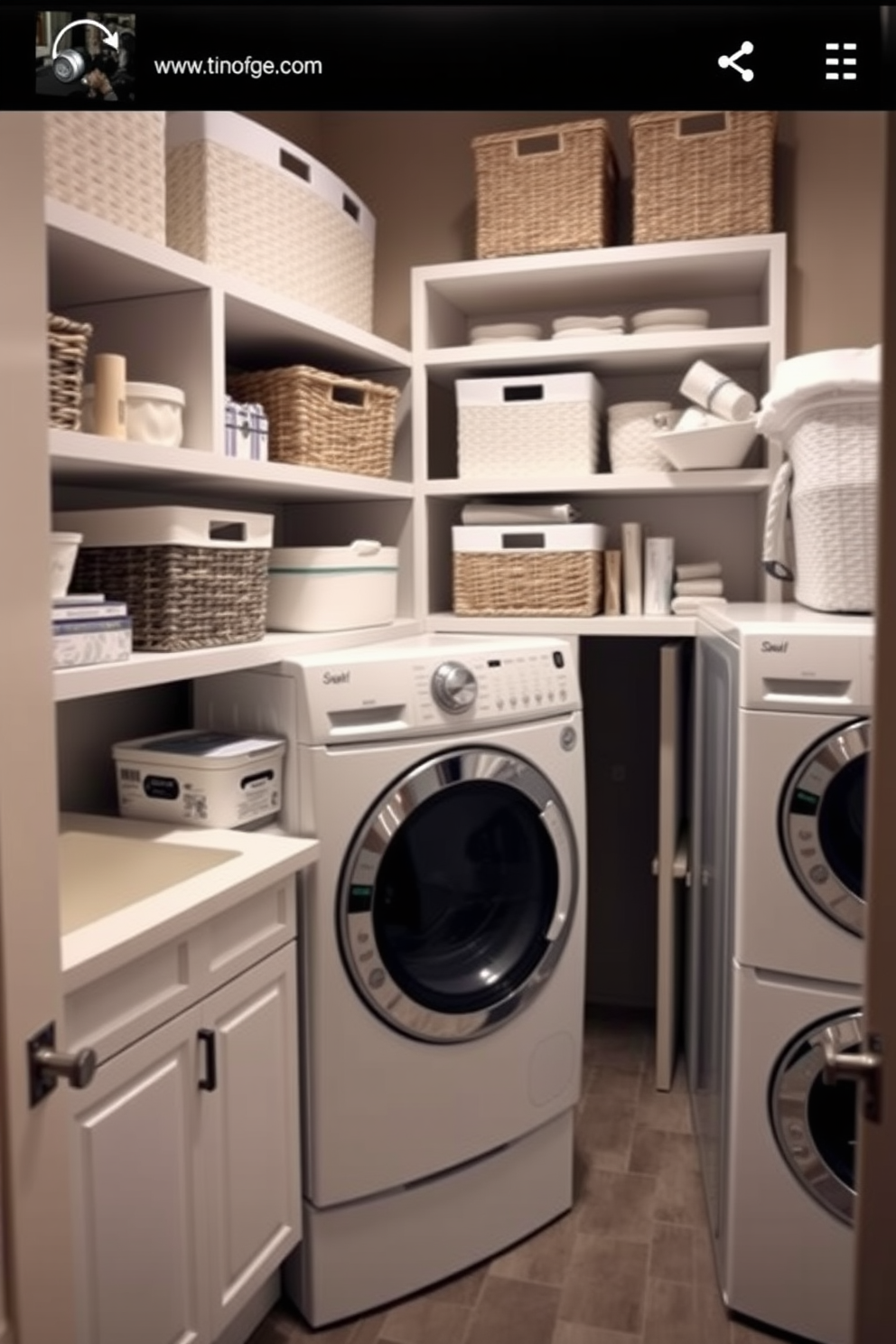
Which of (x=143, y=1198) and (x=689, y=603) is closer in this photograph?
(x=143, y=1198)

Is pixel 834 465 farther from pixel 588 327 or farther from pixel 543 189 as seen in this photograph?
pixel 543 189

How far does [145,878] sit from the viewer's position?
1.67m

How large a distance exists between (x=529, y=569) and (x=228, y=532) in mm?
886

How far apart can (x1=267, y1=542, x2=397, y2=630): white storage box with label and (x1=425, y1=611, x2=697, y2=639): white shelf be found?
0.40 metres

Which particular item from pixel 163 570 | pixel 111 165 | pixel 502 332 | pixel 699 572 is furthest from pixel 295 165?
pixel 699 572

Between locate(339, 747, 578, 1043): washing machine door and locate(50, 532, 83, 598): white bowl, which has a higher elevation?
locate(50, 532, 83, 598): white bowl

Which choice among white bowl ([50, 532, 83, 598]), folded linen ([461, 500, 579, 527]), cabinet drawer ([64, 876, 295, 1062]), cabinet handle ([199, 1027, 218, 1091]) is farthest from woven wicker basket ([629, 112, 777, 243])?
cabinet handle ([199, 1027, 218, 1091])

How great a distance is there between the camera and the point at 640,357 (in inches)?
107

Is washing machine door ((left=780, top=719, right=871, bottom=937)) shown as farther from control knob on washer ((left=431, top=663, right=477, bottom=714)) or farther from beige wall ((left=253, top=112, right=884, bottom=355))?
beige wall ((left=253, top=112, right=884, bottom=355))

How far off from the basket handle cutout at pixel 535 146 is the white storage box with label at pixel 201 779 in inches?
64.4
